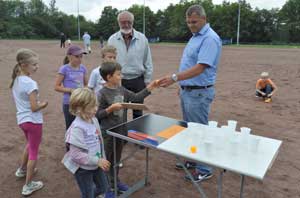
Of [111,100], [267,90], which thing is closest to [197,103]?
[111,100]

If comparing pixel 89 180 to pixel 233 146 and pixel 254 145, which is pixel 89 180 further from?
pixel 254 145

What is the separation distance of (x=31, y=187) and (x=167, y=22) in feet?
199

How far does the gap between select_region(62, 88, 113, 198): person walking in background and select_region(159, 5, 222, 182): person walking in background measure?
1.09 metres

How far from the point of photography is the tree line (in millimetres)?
49156

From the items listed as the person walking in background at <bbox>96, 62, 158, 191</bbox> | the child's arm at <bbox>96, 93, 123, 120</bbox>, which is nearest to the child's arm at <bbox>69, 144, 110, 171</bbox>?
the person walking in background at <bbox>96, 62, 158, 191</bbox>

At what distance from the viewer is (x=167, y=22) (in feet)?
199

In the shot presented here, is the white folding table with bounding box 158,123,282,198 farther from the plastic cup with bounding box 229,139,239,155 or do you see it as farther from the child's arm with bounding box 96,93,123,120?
the child's arm with bounding box 96,93,123,120

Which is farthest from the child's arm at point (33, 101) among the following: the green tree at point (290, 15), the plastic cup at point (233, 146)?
the green tree at point (290, 15)

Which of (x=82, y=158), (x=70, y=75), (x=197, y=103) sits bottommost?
(x=82, y=158)

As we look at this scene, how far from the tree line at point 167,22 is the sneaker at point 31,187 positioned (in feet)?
162

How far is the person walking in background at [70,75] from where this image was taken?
342 cm

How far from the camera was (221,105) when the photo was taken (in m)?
6.98

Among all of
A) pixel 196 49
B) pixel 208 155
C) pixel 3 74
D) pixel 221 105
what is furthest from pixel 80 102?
pixel 3 74

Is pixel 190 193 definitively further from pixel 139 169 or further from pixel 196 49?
pixel 196 49
